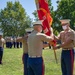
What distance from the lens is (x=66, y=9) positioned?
61062 mm

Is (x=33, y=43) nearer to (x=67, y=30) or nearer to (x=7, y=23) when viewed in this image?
(x=67, y=30)

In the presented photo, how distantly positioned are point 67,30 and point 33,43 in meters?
1.93

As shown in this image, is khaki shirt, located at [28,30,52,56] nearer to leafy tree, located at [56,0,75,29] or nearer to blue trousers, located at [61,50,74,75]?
blue trousers, located at [61,50,74,75]

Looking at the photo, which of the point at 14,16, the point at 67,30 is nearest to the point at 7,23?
the point at 14,16

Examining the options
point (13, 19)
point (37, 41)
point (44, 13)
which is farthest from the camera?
point (13, 19)

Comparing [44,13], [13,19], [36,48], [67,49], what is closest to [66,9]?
[13,19]

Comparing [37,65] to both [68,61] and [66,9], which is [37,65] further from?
[66,9]

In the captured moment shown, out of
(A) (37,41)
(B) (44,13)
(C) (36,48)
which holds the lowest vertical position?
(C) (36,48)

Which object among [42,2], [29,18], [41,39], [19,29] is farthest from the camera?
[29,18]

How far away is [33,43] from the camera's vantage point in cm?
738

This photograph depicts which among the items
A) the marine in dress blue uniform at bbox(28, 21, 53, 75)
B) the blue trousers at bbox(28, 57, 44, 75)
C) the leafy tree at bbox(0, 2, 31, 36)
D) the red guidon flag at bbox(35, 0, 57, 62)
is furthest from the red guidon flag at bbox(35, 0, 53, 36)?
the leafy tree at bbox(0, 2, 31, 36)

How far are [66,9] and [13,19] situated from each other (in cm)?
1718

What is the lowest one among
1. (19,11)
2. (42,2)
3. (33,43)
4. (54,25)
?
(33,43)

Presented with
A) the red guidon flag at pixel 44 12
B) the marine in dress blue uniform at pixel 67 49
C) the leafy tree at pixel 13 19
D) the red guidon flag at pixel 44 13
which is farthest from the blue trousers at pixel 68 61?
the leafy tree at pixel 13 19
